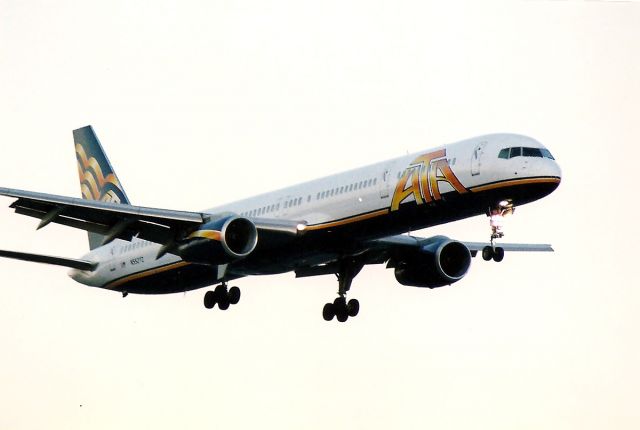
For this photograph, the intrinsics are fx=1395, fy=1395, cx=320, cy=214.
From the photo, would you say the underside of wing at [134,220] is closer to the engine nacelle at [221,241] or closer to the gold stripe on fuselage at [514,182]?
A: the engine nacelle at [221,241]

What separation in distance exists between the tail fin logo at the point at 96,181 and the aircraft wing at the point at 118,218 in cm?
1274

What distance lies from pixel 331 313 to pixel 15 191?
47.9 ft

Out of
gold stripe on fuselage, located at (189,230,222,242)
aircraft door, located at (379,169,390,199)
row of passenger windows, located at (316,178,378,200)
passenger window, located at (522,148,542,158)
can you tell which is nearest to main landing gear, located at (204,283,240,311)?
gold stripe on fuselage, located at (189,230,222,242)

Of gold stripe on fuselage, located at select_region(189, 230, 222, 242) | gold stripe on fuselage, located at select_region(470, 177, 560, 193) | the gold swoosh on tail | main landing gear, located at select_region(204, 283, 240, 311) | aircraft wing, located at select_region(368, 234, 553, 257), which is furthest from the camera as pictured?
the gold swoosh on tail

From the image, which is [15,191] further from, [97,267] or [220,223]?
[97,267]

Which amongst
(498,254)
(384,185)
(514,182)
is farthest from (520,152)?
(384,185)

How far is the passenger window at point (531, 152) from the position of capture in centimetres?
4378

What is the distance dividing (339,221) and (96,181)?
18.7 meters

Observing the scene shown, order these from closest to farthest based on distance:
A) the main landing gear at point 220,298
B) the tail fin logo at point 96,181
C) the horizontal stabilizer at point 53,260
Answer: the horizontal stabilizer at point 53,260 → the main landing gear at point 220,298 → the tail fin logo at point 96,181

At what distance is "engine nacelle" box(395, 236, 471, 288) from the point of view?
169 ft

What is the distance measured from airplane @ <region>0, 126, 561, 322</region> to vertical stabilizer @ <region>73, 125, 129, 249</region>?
26.1 ft

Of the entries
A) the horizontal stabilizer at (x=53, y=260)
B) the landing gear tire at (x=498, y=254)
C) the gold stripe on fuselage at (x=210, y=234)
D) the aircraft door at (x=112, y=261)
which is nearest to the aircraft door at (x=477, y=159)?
the landing gear tire at (x=498, y=254)

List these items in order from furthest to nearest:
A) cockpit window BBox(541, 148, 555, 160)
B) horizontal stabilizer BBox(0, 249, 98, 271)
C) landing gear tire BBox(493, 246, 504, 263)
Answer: horizontal stabilizer BBox(0, 249, 98, 271)
cockpit window BBox(541, 148, 555, 160)
landing gear tire BBox(493, 246, 504, 263)

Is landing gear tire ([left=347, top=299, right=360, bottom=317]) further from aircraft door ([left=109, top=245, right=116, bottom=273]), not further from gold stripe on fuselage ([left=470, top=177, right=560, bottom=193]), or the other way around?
gold stripe on fuselage ([left=470, top=177, right=560, bottom=193])
